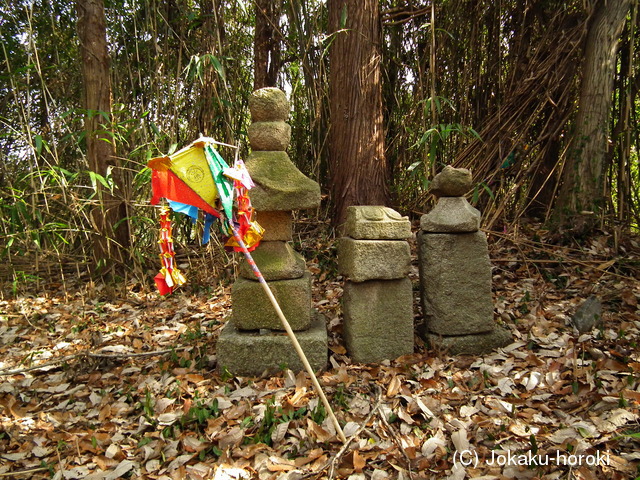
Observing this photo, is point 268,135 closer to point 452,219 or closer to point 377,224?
point 377,224

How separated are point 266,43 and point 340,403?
Answer: 11.2ft

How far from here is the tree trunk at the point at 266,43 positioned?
13.2 ft

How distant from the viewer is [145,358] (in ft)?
8.80

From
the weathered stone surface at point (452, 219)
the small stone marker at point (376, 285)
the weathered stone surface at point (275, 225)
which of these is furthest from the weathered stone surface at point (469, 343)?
the weathered stone surface at point (275, 225)

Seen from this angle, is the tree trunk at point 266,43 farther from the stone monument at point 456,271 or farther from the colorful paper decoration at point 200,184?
the colorful paper decoration at point 200,184

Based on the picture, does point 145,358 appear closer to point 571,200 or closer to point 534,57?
point 571,200

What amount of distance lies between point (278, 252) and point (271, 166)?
471mm

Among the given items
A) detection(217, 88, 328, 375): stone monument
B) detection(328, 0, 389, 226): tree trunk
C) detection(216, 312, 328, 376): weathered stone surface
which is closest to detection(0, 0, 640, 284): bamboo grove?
detection(328, 0, 389, 226): tree trunk

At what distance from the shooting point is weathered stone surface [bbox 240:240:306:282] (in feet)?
7.68

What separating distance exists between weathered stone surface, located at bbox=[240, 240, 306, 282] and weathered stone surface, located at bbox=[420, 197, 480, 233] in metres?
0.77

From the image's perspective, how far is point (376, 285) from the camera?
94.8 inches

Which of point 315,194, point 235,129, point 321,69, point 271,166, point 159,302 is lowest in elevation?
point 159,302

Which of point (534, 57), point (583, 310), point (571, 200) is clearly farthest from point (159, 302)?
point (534, 57)

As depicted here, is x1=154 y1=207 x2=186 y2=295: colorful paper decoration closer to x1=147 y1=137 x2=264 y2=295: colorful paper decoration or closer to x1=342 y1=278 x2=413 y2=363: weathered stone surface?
x1=147 y1=137 x2=264 y2=295: colorful paper decoration
